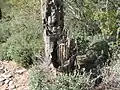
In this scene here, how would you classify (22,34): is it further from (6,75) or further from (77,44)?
(77,44)

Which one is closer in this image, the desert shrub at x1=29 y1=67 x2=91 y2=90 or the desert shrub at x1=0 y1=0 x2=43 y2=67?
the desert shrub at x1=29 y1=67 x2=91 y2=90

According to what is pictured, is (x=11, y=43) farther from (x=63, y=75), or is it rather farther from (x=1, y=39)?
(x=63, y=75)

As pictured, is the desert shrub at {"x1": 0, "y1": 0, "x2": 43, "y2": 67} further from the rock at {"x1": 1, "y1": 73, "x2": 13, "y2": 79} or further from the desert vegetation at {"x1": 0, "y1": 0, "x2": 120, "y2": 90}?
the rock at {"x1": 1, "y1": 73, "x2": 13, "y2": 79}

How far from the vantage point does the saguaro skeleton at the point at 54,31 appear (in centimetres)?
493

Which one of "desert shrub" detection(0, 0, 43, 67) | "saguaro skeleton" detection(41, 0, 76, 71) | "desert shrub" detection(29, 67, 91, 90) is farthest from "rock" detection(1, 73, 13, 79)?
"saguaro skeleton" detection(41, 0, 76, 71)

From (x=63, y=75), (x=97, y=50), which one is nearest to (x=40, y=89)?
(x=63, y=75)

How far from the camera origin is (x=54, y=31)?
507cm

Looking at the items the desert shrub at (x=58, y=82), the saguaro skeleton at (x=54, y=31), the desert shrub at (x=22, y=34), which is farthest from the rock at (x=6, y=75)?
the saguaro skeleton at (x=54, y=31)

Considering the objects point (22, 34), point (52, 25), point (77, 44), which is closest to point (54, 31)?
point (52, 25)

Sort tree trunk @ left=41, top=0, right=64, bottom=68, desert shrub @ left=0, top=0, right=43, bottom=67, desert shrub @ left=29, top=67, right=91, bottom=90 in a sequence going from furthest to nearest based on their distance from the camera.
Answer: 1. desert shrub @ left=0, top=0, right=43, bottom=67
2. tree trunk @ left=41, top=0, right=64, bottom=68
3. desert shrub @ left=29, top=67, right=91, bottom=90

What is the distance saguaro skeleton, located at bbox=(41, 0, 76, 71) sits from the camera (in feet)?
16.2

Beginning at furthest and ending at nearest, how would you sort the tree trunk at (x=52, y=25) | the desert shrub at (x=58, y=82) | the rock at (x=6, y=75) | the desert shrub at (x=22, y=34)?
the desert shrub at (x=22, y=34)
the rock at (x=6, y=75)
the tree trunk at (x=52, y=25)
the desert shrub at (x=58, y=82)

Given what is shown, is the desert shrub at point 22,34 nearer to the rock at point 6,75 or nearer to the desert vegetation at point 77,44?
the desert vegetation at point 77,44

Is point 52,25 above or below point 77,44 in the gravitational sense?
above
